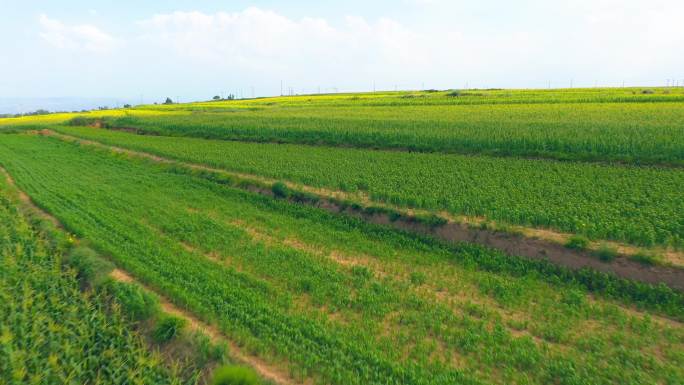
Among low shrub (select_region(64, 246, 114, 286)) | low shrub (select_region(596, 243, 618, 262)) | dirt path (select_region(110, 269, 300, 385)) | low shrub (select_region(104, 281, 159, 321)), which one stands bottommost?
dirt path (select_region(110, 269, 300, 385))

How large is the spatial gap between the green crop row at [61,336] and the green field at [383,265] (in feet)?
0.14

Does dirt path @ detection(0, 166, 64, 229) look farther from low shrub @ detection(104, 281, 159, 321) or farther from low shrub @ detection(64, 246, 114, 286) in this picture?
low shrub @ detection(104, 281, 159, 321)

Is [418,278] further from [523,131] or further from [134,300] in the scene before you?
[523,131]

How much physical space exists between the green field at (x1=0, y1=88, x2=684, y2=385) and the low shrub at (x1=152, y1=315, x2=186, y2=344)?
35cm

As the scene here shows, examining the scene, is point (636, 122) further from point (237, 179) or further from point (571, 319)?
point (237, 179)

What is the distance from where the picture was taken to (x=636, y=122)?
914 inches

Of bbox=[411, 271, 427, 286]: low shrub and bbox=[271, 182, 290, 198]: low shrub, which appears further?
bbox=[271, 182, 290, 198]: low shrub

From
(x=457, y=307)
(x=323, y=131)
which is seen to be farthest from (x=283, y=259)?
(x=323, y=131)

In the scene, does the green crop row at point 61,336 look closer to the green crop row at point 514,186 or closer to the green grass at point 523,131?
the green crop row at point 514,186

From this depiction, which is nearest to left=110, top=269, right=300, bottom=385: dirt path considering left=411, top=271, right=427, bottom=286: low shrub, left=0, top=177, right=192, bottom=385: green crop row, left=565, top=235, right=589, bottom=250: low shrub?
left=0, top=177, right=192, bottom=385: green crop row

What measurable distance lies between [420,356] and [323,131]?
2235cm

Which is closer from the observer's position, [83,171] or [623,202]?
[623,202]

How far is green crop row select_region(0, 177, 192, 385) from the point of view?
6.43 m

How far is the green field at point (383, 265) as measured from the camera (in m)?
7.02
